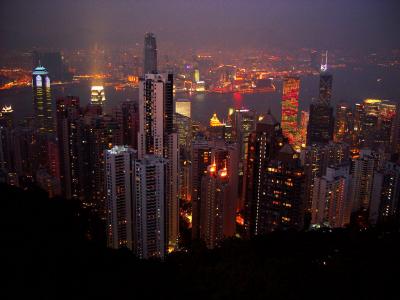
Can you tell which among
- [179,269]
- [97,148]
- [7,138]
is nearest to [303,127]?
[97,148]

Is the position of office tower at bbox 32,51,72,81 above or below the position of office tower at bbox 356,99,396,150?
above

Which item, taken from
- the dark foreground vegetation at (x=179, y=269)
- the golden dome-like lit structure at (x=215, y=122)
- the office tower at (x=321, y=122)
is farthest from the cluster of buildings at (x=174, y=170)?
the dark foreground vegetation at (x=179, y=269)

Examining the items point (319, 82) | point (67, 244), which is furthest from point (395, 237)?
point (319, 82)

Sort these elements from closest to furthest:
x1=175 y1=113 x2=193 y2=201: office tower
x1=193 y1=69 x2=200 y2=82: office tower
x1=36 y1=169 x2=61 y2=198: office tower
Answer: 1. x1=36 y1=169 x2=61 y2=198: office tower
2. x1=175 y1=113 x2=193 y2=201: office tower
3. x1=193 y1=69 x2=200 y2=82: office tower

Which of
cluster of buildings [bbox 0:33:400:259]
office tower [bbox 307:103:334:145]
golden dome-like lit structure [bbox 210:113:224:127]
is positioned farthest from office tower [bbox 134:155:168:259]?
office tower [bbox 307:103:334:145]

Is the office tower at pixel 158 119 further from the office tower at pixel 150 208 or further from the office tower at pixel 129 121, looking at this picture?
the office tower at pixel 150 208

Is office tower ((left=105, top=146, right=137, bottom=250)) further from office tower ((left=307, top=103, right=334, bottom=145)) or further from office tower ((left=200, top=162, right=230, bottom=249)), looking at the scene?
office tower ((left=307, top=103, right=334, bottom=145))

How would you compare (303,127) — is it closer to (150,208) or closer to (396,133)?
(396,133)
